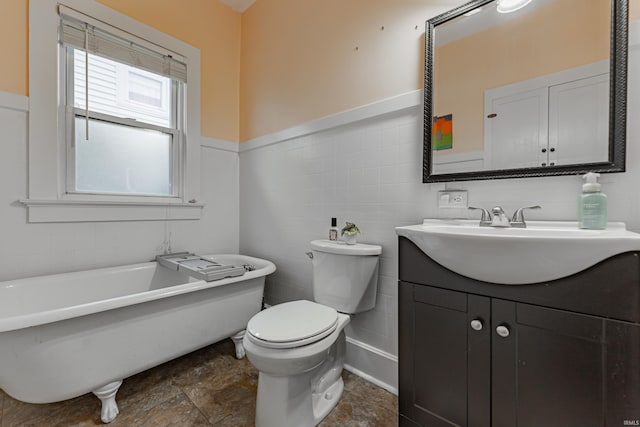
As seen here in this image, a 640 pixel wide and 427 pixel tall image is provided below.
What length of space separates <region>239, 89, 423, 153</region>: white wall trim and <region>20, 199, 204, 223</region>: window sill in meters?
0.82

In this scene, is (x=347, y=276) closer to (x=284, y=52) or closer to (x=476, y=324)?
(x=476, y=324)

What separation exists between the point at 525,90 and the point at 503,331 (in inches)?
38.2

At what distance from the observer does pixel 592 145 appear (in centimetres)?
101

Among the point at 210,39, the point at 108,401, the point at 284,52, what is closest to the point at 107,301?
the point at 108,401

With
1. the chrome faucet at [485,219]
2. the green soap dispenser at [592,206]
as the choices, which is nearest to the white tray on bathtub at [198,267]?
the chrome faucet at [485,219]

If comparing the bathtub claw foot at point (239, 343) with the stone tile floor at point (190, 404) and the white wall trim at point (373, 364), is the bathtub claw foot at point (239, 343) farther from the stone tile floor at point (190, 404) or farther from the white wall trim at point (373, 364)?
the white wall trim at point (373, 364)

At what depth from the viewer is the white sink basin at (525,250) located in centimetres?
74

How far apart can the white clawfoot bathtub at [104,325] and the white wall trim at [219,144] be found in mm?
1061

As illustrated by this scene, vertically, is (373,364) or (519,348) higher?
(519,348)

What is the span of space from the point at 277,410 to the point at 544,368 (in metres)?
0.98

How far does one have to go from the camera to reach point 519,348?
34.0 inches

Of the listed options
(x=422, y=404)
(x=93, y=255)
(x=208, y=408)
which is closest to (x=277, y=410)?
(x=208, y=408)

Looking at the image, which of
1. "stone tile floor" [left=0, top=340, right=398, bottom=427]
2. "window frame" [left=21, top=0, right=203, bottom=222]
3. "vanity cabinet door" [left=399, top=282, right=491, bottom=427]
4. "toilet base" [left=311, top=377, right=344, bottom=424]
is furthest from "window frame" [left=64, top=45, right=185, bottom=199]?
"vanity cabinet door" [left=399, top=282, right=491, bottom=427]

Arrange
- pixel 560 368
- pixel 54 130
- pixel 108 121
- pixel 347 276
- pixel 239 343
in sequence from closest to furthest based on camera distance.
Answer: pixel 560 368 < pixel 347 276 < pixel 54 130 < pixel 239 343 < pixel 108 121
